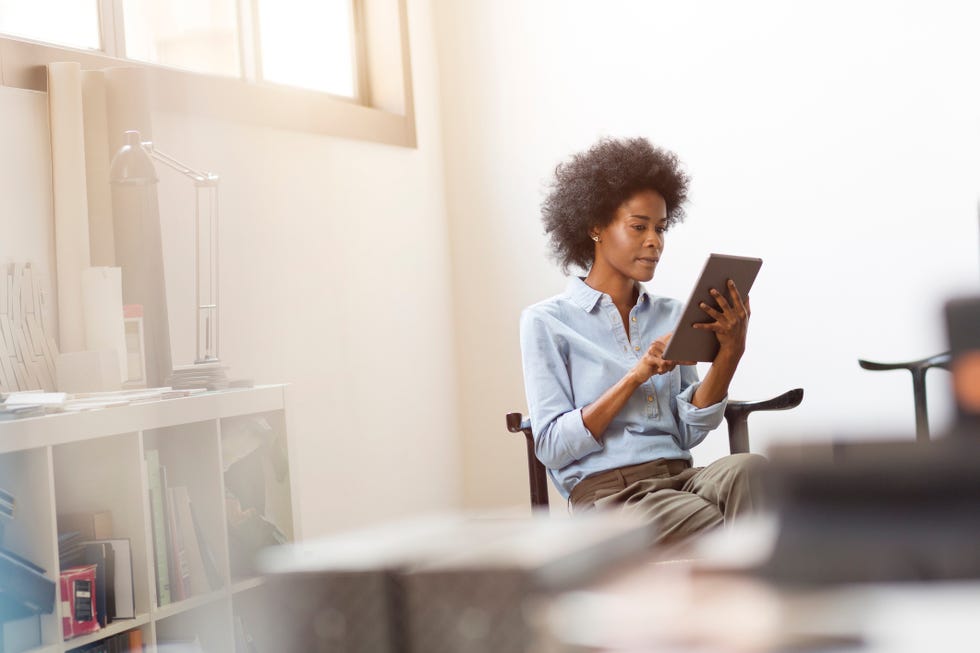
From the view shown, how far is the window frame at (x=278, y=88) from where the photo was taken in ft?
8.13

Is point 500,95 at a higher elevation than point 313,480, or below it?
higher

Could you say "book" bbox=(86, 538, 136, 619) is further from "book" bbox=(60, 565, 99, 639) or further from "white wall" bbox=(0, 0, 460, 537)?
"white wall" bbox=(0, 0, 460, 537)

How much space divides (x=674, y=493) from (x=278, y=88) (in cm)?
183

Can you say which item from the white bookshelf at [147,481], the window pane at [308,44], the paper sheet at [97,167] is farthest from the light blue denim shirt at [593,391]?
the window pane at [308,44]

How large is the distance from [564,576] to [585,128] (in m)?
3.51

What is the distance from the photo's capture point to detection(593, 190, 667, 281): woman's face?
2.50 m

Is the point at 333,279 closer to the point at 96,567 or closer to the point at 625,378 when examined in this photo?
the point at 625,378

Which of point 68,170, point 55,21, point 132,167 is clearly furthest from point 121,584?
point 55,21

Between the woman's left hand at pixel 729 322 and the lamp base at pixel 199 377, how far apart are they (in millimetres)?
1011

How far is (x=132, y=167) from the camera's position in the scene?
2250mm

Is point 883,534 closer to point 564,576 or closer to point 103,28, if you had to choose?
point 564,576

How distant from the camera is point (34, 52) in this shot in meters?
2.47

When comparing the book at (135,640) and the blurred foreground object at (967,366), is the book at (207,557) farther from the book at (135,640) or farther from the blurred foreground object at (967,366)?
the blurred foreground object at (967,366)

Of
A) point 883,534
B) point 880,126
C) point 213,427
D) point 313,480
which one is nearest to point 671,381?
point 213,427
